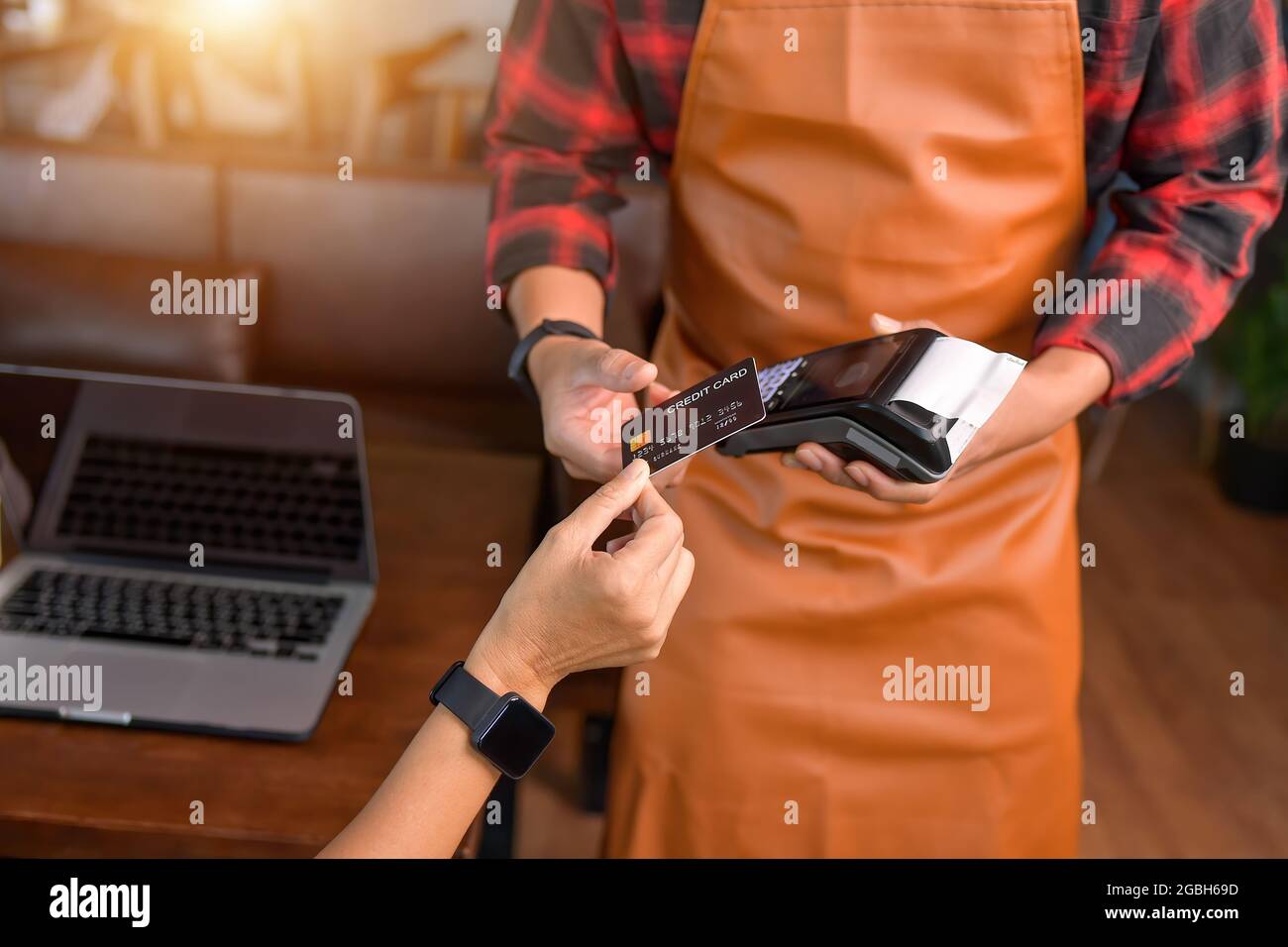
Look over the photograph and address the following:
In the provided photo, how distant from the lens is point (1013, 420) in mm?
882

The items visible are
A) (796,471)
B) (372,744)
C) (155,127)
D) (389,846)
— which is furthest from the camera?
(155,127)

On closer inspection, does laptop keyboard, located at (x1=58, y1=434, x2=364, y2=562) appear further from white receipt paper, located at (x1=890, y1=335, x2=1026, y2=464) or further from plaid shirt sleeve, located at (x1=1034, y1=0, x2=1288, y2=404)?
plaid shirt sleeve, located at (x1=1034, y1=0, x2=1288, y2=404)

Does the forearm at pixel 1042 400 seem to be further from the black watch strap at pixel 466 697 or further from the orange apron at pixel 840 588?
the black watch strap at pixel 466 697

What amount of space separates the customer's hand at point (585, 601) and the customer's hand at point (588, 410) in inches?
5.7

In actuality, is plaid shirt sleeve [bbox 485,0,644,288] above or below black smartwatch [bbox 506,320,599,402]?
above

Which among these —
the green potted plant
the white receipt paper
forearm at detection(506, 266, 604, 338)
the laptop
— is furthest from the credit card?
the green potted plant

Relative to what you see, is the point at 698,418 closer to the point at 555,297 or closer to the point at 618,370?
the point at 618,370

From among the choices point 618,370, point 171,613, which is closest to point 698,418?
point 618,370

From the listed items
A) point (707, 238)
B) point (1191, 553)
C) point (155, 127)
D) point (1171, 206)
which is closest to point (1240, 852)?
point (1191, 553)

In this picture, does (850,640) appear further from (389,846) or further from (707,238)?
(389,846)

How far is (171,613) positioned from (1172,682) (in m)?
1.93

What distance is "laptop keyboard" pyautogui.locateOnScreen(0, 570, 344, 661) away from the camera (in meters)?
0.95

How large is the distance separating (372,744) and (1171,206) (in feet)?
2.72
